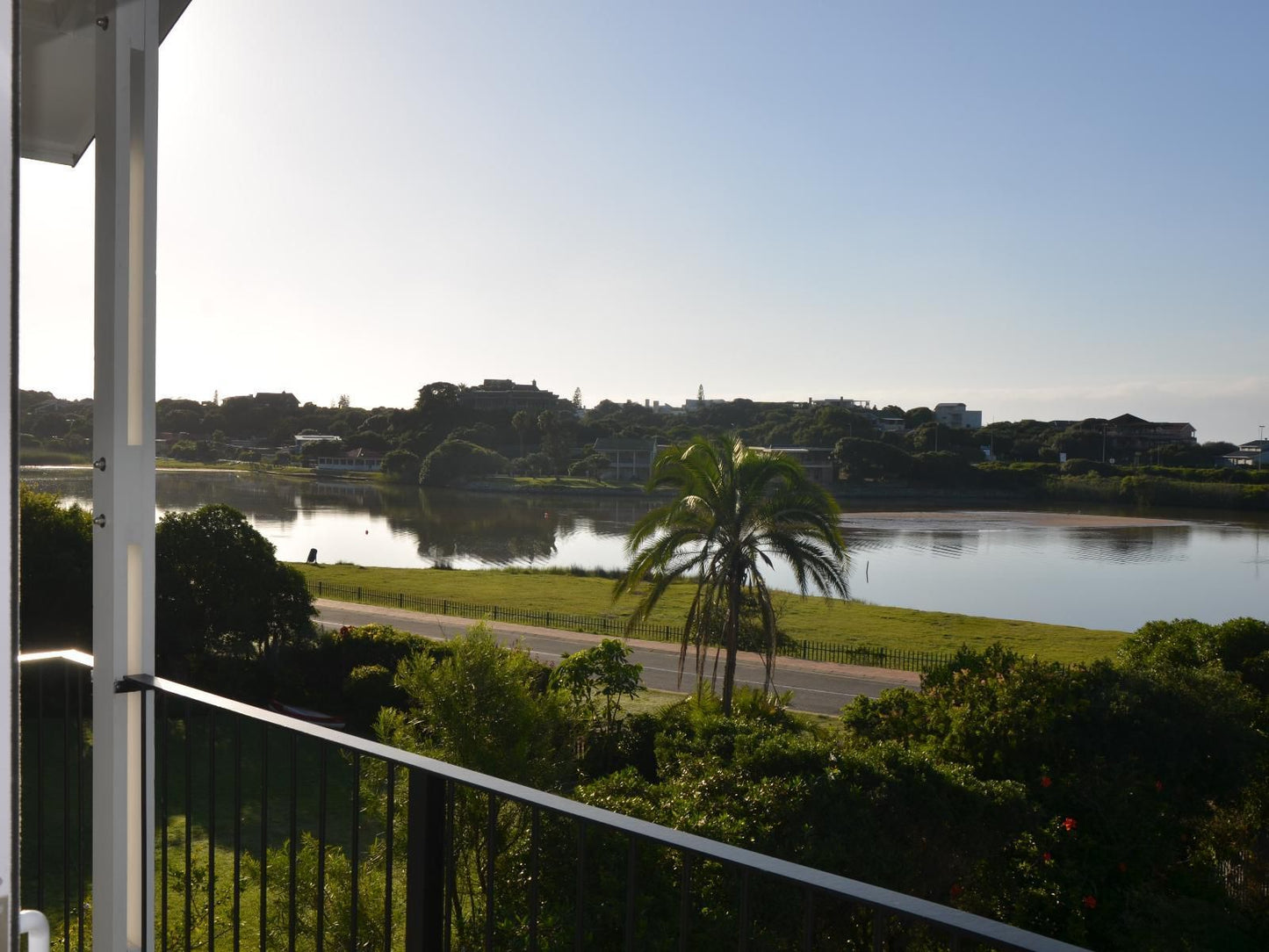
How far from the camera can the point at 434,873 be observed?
4.35 ft

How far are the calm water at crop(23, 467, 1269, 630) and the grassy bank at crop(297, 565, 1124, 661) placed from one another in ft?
12.7

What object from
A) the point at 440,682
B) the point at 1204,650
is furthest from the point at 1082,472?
the point at 440,682

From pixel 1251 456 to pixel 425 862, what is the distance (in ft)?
171

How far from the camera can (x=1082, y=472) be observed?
44406mm

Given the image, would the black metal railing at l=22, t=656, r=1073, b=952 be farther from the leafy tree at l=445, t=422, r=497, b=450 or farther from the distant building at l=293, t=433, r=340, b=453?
the leafy tree at l=445, t=422, r=497, b=450

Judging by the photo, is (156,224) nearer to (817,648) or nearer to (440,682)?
(440,682)

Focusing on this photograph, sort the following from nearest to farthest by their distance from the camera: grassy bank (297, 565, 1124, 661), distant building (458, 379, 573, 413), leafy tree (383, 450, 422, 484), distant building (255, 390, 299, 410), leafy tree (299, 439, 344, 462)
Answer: grassy bank (297, 565, 1124, 661) < distant building (255, 390, 299, 410) < leafy tree (299, 439, 344, 462) < leafy tree (383, 450, 422, 484) < distant building (458, 379, 573, 413)

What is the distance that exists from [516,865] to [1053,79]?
63294 mm

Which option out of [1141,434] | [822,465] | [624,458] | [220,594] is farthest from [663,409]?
[220,594]

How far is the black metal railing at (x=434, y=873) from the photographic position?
1.04 meters

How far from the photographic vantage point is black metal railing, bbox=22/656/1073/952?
1.04 metres

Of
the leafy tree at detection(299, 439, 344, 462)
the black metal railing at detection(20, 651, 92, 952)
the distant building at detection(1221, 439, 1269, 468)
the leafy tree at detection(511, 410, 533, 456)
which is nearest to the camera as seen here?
the black metal railing at detection(20, 651, 92, 952)

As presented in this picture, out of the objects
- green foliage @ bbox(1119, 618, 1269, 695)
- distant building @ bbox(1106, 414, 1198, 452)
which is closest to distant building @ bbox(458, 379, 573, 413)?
distant building @ bbox(1106, 414, 1198, 452)

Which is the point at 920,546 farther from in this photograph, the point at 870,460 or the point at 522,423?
the point at 522,423
